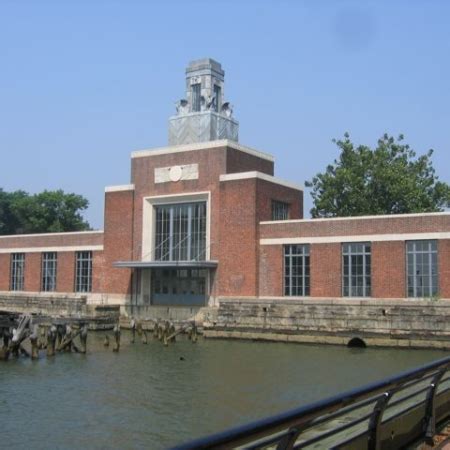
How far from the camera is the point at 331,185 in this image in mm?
49188

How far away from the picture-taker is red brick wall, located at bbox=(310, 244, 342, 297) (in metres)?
30.8

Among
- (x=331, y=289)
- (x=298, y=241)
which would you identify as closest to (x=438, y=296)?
(x=331, y=289)

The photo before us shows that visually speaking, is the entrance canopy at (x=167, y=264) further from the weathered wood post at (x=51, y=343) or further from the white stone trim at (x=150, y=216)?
the weathered wood post at (x=51, y=343)

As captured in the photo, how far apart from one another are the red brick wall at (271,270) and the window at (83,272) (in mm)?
12440

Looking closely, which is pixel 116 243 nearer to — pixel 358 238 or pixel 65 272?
pixel 65 272

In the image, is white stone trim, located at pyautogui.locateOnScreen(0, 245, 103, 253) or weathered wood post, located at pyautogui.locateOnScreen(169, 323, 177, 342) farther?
white stone trim, located at pyautogui.locateOnScreen(0, 245, 103, 253)

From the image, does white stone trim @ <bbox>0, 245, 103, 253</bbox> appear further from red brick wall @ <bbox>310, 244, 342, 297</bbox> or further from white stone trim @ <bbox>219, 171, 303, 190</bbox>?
red brick wall @ <bbox>310, 244, 342, 297</bbox>

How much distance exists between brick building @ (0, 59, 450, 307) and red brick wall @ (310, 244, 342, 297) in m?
0.05

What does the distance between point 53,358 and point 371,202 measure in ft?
101

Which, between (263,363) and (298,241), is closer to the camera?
(263,363)

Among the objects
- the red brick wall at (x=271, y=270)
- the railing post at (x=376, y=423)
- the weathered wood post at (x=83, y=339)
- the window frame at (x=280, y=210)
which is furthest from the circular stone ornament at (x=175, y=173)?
the railing post at (x=376, y=423)

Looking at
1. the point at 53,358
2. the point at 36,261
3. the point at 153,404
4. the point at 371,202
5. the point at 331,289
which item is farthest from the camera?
the point at 371,202

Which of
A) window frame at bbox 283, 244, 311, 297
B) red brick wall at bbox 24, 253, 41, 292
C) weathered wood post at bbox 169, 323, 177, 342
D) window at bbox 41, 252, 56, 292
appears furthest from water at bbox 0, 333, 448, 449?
red brick wall at bbox 24, 253, 41, 292

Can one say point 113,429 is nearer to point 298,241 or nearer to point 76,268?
point 298,241
